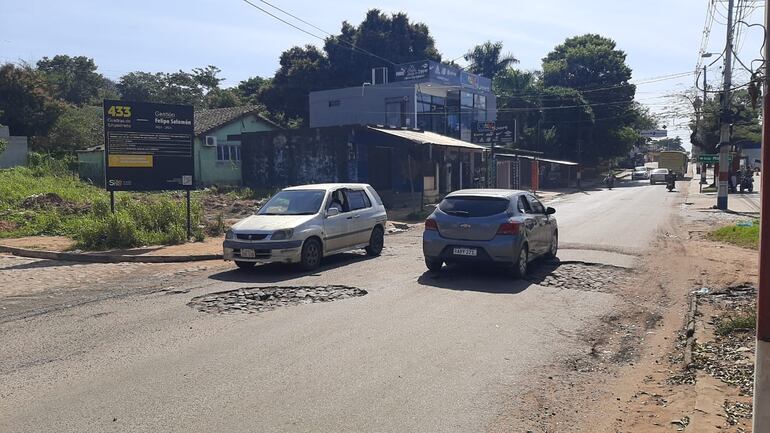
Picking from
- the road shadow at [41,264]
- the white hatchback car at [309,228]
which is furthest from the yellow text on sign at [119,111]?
the white hatchback car at [309,228]

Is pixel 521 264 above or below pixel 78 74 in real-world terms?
below

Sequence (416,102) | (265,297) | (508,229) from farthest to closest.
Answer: (416,102) < (508,229) < (265,297)

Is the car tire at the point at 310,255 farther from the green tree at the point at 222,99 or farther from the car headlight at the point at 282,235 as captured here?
the green tree at the point at 222,99

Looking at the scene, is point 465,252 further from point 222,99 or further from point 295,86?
point 222,99

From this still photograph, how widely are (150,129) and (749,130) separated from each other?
55471mm

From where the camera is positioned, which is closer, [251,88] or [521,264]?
[521,264]

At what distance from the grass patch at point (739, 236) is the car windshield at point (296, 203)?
1073 centimetres

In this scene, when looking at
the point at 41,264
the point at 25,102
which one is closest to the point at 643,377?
the point at 41,264

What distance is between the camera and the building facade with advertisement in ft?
147

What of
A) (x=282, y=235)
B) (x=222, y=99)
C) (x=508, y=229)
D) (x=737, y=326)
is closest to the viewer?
(x=737, y=326)

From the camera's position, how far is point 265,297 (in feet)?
31.2

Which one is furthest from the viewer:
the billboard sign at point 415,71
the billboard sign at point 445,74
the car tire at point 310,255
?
the billboard sign at point 445,74

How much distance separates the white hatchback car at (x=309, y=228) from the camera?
37.8 ft

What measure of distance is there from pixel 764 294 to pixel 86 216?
18.4 meters
